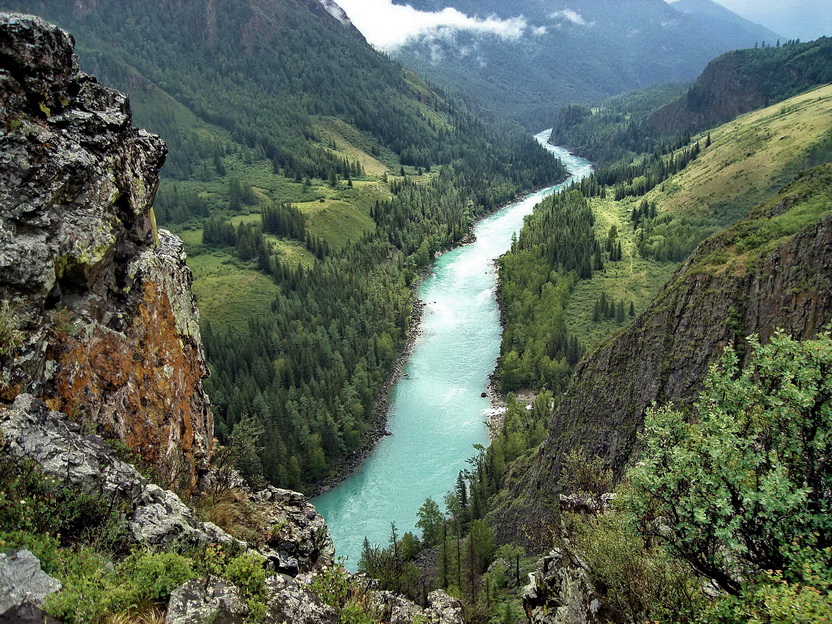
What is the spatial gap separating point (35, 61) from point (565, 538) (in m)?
26.3

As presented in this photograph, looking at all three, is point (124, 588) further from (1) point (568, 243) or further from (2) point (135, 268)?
(1) point (568, 243)

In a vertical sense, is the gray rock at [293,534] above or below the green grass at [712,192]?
below

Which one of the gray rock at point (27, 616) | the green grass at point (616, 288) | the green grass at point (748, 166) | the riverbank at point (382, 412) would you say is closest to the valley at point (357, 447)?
the gray rock at point (27, 616)

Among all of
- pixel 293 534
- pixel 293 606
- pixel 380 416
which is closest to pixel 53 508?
pixel 293 606

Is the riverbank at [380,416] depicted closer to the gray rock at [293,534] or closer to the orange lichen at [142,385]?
the gray rock at [293,534]

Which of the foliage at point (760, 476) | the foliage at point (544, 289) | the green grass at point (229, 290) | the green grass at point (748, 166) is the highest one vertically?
the green grass at point (748, 166)

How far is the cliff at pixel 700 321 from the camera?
114 feet

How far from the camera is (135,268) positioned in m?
20.0

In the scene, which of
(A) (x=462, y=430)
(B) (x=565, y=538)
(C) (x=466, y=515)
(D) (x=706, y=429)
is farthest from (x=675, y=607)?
(A) (x=462, y=430)

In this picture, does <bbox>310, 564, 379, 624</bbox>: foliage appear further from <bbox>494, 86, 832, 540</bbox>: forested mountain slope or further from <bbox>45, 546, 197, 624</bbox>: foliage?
<bbox>494, 86, 832, 540</bbox>: forested mountain slope

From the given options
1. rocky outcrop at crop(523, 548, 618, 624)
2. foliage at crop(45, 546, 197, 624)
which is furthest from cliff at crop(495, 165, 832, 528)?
foliage at crop(45, 546, 197, 624)

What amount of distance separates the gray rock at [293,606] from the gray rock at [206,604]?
1.12 metres

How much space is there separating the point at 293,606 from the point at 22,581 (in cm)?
664

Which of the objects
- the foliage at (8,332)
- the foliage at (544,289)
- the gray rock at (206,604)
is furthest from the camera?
the foliage at (544,289)
